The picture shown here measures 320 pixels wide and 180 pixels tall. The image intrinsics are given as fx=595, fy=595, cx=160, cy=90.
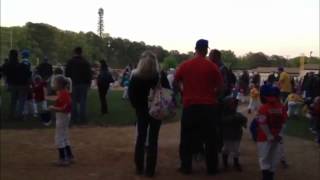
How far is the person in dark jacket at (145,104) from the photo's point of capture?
8375mm

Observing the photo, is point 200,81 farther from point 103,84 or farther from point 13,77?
point 103,84

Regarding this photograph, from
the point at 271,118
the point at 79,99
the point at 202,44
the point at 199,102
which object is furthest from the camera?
the point at 79,99

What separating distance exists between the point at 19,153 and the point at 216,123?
3.71 metres

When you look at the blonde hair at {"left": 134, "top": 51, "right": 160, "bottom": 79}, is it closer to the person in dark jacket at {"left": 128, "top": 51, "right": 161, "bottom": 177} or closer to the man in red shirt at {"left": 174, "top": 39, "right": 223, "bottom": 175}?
the person in dark jacket at {"left": 128, "top": 51, "right": 161, "bottom": 177}

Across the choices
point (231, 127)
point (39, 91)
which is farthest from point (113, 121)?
point (231, 127)

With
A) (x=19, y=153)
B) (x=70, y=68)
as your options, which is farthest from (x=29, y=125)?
(x=19, y=153)

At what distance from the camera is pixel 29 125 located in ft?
46.9

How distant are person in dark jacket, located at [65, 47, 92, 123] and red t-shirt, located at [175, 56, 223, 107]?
651cm

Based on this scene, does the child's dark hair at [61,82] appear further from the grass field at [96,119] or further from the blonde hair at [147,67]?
the grass field at [96,119]

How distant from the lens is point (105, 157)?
10.1m

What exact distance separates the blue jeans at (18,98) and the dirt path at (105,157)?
163 cm

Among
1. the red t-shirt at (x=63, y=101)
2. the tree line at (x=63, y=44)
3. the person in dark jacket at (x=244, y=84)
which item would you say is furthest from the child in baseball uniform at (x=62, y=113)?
the tree line at (x=63, y=44)

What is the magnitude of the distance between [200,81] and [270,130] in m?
1.35

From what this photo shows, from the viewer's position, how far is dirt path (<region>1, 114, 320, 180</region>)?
8586mm
